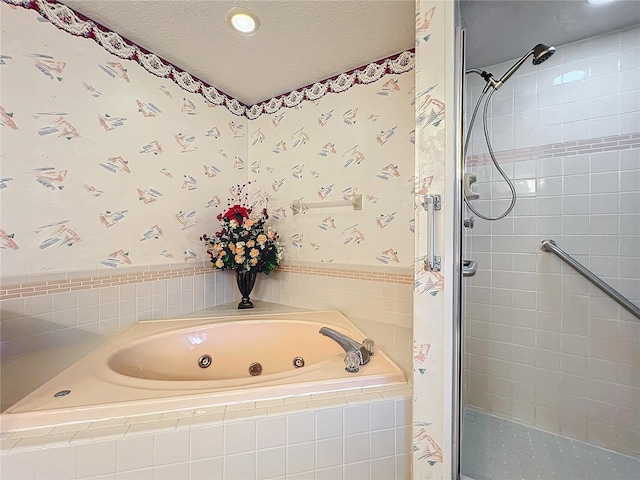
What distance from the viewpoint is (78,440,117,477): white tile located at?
2.14 ft

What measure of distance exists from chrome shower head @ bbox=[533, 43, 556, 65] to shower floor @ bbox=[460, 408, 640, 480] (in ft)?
5.06

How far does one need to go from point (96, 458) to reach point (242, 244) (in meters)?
1.11

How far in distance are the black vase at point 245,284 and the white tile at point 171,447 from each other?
103 centimetres

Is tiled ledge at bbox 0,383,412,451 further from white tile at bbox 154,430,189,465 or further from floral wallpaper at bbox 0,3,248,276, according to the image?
floral wallpaper at bbox 0,3,248,276

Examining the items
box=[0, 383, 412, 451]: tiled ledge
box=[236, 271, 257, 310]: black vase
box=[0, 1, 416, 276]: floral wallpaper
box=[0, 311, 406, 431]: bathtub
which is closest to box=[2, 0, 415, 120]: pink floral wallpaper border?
box=[0, 1, 416, 276]: floral wallpaper

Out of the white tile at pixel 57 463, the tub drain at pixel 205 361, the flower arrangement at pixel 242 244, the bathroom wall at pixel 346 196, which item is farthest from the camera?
the flower arrangement at pixel 242 244

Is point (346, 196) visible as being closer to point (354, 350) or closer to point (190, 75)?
point (354, 350)

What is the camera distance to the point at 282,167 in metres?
1.85

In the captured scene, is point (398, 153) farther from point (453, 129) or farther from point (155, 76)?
point (155, 76)

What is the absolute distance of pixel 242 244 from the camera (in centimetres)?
164

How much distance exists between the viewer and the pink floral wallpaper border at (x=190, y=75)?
113cm

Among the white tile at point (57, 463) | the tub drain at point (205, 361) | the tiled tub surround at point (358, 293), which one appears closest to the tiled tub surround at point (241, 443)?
the white tile at point (57, 463)

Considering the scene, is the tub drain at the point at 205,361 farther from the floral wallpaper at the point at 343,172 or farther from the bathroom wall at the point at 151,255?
the floral wallpaper at the point at 343,172

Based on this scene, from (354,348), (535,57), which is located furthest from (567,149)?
(354,348)
